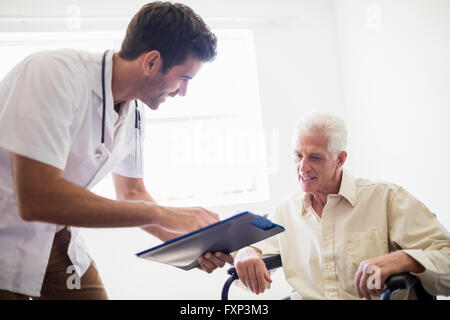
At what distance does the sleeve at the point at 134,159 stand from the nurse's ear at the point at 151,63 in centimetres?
25

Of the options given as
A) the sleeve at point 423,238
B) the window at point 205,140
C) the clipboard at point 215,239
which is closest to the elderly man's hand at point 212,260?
the clipboard at point 215,239

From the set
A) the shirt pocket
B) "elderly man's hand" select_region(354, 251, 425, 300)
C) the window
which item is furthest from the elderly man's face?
→ the window

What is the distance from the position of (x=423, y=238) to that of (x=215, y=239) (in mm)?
737

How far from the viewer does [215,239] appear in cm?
100

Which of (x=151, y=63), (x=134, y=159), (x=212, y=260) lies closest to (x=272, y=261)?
(x=212, y=260)

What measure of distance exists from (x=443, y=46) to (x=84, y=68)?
1.64m

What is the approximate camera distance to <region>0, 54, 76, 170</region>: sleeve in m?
0.78

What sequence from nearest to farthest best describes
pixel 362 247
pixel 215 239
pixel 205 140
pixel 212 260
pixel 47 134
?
pixel 47 134
pixel 215 239
pixel 212 260
pixel 362 247
pixel 205 140

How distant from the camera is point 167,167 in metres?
2.73

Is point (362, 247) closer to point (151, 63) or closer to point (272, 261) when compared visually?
point (272, 261)
